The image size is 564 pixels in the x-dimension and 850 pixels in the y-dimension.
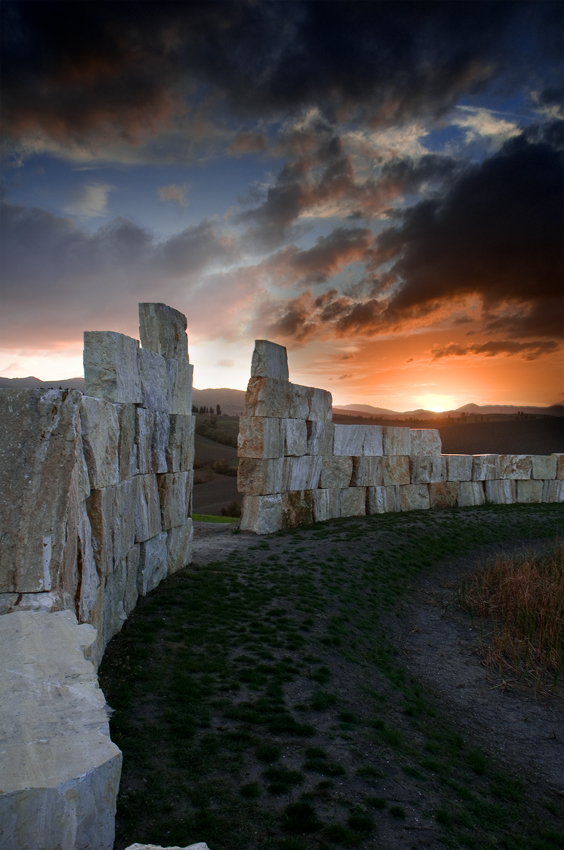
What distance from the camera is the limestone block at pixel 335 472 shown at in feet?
52.0

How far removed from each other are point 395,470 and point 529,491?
6.51 metres

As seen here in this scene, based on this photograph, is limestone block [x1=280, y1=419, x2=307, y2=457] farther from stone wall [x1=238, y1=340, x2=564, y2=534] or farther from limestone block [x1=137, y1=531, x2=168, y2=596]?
limestone block [x1=137, y1=531, x2=168, y2=596]

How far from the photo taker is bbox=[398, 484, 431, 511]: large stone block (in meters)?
18.2

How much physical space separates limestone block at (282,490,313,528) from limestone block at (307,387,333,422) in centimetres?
217

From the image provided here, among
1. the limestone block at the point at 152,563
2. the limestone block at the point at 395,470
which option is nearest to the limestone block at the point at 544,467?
the limestone block at the point at 395,470

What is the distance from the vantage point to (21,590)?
441cm

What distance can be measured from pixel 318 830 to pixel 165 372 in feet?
22.8

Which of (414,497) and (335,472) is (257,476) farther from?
(414,497)

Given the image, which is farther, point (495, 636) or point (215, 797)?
point (495, 636)

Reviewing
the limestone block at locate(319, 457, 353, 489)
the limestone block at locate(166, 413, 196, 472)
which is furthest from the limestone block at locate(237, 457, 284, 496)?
the limestone block at locate(166, 413, 196, 472)

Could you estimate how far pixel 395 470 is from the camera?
1792cm

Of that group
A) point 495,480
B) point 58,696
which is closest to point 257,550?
point 58,696

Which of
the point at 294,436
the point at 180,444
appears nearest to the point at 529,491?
the point at 294,436

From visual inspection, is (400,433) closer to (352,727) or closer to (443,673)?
(443,673)
